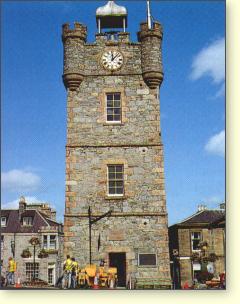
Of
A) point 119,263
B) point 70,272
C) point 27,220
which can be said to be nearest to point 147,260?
point 119,263

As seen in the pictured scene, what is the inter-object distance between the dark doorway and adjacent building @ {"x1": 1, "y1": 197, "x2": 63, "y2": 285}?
1459 mm

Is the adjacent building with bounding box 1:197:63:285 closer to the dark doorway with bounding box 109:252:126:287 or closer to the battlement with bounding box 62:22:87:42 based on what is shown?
the dark doorway with bounding box 109:252:126:287

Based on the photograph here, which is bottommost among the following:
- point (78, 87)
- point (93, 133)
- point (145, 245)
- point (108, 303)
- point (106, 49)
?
point (108, 303)

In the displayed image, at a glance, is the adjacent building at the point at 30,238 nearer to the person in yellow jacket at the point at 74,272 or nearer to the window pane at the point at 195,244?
the person in yellow jacket at the point at 74,272

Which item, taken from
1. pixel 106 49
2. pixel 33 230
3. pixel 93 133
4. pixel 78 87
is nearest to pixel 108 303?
pixel 93 133

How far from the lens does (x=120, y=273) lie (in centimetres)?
1341

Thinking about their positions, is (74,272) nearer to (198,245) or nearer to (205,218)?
(198,245)

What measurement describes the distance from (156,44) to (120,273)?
679cm

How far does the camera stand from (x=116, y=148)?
46.5ft

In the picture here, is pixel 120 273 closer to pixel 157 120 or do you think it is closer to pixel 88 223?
pixel 88 223

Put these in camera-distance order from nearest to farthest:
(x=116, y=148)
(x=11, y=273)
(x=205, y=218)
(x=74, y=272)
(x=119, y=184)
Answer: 1. (x=11, y=273)
2. (x=74, y=272)
3. (x=119, y=184)
4. (x=116, y=148)
5. (x=205, y=218)

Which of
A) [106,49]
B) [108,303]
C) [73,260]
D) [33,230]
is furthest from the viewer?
[33,230]

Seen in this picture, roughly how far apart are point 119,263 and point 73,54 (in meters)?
6.25

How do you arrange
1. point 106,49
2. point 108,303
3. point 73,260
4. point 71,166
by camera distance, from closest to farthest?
point 108,303
point 73,260
point 71,166
point 106,49
